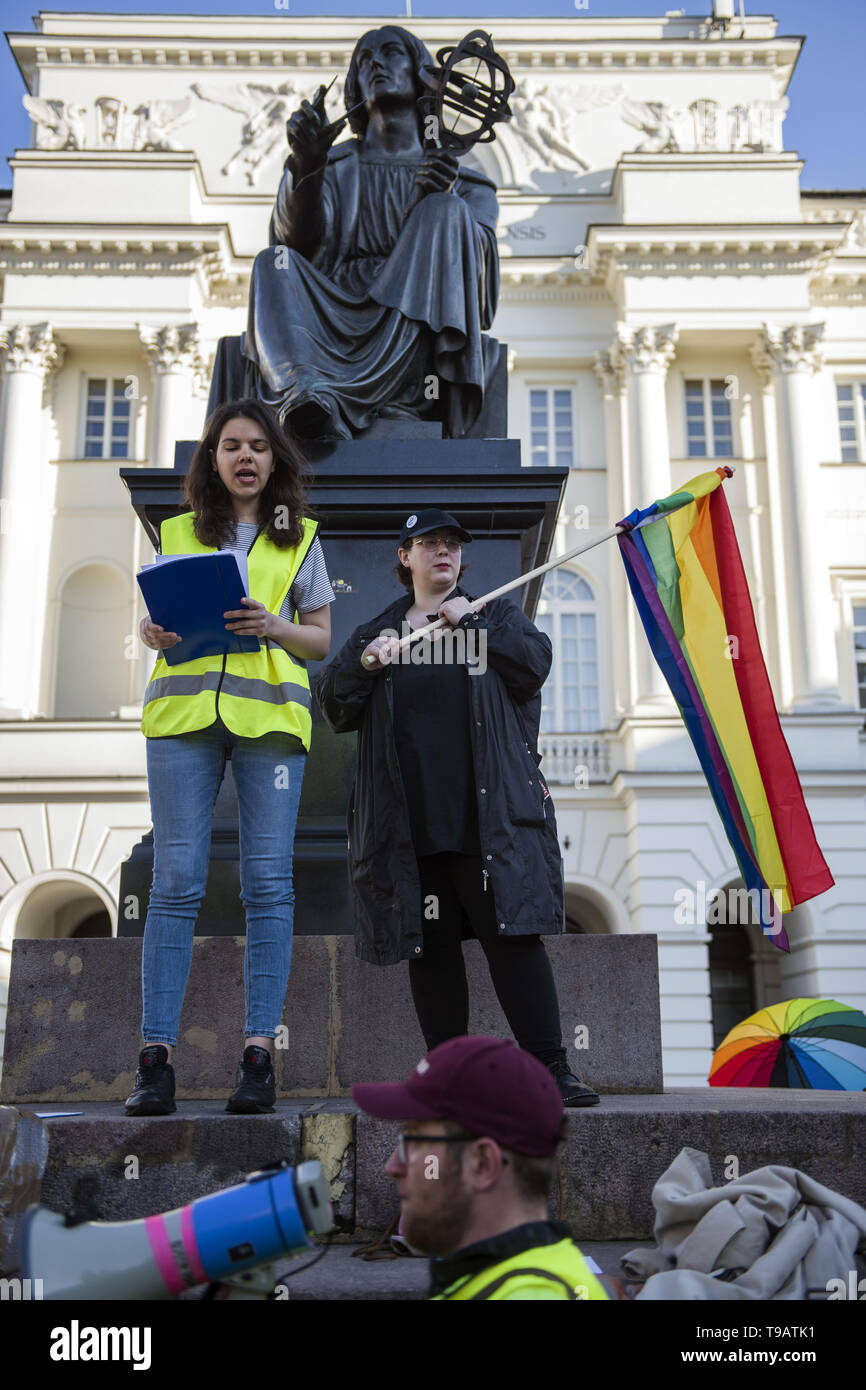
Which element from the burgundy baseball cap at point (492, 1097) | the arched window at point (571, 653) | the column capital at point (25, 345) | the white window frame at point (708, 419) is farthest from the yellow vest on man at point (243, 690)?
Answer: the white window frame at point (708, 419)

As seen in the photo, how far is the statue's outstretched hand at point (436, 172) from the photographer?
19.6ft

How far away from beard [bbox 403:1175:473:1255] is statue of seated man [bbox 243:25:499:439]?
3801 millimetres

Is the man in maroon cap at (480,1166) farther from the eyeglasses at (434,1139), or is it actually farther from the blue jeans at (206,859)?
the blue jeans at (206,859)

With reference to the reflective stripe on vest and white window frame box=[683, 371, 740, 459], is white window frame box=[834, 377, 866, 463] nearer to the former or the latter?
white window frame box=[683, 371, 740, 459]

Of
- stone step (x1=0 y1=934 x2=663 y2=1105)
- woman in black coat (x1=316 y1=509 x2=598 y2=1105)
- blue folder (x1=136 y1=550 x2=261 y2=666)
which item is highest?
blue folder (x1=136 y1=550 x2=261 y2=666)

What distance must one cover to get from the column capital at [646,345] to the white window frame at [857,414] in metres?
3.42

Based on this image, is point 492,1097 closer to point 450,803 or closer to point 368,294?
point 450,803

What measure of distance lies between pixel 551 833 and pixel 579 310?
2329cm

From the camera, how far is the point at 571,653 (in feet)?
80.7

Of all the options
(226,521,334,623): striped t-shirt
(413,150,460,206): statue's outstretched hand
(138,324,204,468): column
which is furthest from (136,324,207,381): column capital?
(226,521,334,623): striped t-shirt

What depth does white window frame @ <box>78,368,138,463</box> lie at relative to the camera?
82.4 ft

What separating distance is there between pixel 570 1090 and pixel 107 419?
2352 centimetres

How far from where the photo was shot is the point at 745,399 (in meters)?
25.7

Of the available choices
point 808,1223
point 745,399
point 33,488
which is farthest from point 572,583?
point 808,1223
